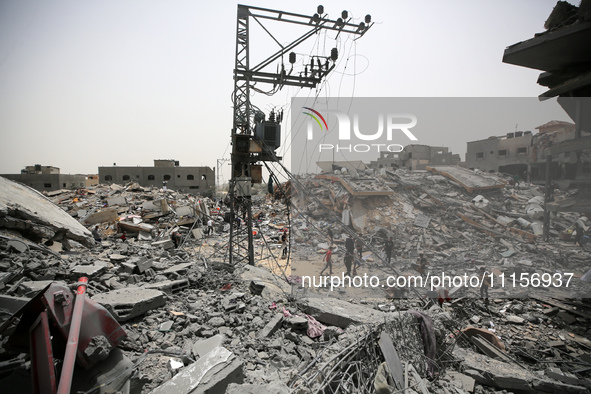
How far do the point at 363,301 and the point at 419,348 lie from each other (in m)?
2.80

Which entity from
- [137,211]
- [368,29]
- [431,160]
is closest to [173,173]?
[137,211]

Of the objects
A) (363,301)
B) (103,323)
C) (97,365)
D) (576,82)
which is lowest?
(363,301)

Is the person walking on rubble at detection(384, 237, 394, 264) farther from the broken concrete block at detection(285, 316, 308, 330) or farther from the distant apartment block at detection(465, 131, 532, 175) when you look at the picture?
the distant apartment block at detection(465, 131, 532, 175)

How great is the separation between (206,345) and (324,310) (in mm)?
2001

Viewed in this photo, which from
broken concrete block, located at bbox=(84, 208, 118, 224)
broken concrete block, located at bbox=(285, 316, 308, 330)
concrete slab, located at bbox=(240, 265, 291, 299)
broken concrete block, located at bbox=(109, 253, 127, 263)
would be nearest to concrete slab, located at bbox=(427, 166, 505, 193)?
concrete slab, located at bbox=(240, 265, 291, 299)

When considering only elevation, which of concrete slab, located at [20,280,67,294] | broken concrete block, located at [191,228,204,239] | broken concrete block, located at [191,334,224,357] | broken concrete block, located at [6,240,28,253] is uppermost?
broken concrete block, located at [6,240,28,253]

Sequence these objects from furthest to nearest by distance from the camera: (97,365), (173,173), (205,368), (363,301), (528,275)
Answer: (173,173) → (528,275) → (363,301) → (205,368) → (97,365)

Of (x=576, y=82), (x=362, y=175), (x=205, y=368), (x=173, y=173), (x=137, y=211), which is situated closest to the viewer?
(x=205, y=368)

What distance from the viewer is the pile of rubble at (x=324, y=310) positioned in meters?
2.41

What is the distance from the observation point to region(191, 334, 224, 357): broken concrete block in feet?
9.37

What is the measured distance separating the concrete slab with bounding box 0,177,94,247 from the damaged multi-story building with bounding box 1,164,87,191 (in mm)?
26749

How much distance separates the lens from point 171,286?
4.61 m

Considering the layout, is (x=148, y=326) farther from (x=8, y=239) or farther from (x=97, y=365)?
(x=8, y=239)

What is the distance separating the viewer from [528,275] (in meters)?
7.81
